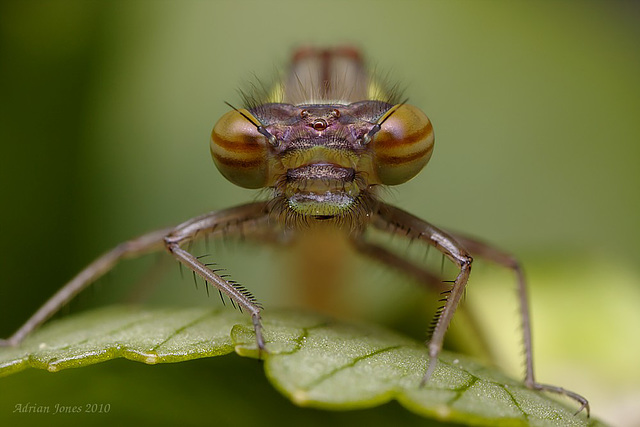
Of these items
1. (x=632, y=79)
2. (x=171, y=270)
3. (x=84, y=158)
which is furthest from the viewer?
(x=632, y=79)

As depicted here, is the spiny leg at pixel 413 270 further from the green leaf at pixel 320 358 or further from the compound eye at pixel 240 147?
the compound eye at pixel 240 147

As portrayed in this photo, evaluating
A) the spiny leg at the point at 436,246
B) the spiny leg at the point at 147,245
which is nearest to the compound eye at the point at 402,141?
the spiny leg at the point at 436,246

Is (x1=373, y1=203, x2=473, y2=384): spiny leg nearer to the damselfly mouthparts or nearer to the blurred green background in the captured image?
the damselfly mouthparts

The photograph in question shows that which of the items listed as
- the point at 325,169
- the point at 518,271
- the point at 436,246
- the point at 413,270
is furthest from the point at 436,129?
the point at 325,169

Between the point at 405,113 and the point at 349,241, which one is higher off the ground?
the point at 405,113

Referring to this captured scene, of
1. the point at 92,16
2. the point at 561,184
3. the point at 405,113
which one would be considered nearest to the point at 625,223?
the point at 561,184

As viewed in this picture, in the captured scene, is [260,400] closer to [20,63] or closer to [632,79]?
[20,63]
